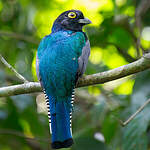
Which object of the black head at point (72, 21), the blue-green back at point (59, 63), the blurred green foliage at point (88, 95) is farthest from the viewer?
the black head at point (72, 21)

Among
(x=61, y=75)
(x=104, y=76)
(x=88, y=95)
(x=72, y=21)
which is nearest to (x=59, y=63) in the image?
(x=61, y=75)

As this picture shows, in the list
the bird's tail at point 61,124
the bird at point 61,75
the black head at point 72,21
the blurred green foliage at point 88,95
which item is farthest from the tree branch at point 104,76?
the black head at point 72,21

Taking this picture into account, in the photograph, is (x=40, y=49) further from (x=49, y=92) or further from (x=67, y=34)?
(x=49, y=92)

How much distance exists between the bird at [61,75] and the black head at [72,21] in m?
0.57

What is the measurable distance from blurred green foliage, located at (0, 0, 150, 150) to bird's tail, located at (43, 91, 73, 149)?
790 millimetres

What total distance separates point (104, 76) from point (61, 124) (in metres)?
0.65

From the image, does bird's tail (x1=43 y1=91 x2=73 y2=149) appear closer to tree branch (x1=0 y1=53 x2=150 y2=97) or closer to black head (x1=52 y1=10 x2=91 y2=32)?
tree branch (x1=0 y1=53 x2=150 y2=97)

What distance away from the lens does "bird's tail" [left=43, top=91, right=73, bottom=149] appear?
3340mm

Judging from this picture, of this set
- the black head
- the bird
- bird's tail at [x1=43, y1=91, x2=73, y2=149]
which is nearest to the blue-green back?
the bird

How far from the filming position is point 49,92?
11.6 ft

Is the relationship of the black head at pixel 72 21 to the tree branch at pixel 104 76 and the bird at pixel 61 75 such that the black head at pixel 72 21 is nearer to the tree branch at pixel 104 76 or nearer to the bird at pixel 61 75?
the bird at pixel 61 75

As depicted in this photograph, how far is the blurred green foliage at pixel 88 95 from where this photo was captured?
4.36 meters

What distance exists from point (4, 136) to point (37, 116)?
0.64m

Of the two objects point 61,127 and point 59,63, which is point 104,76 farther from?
point 61,127
